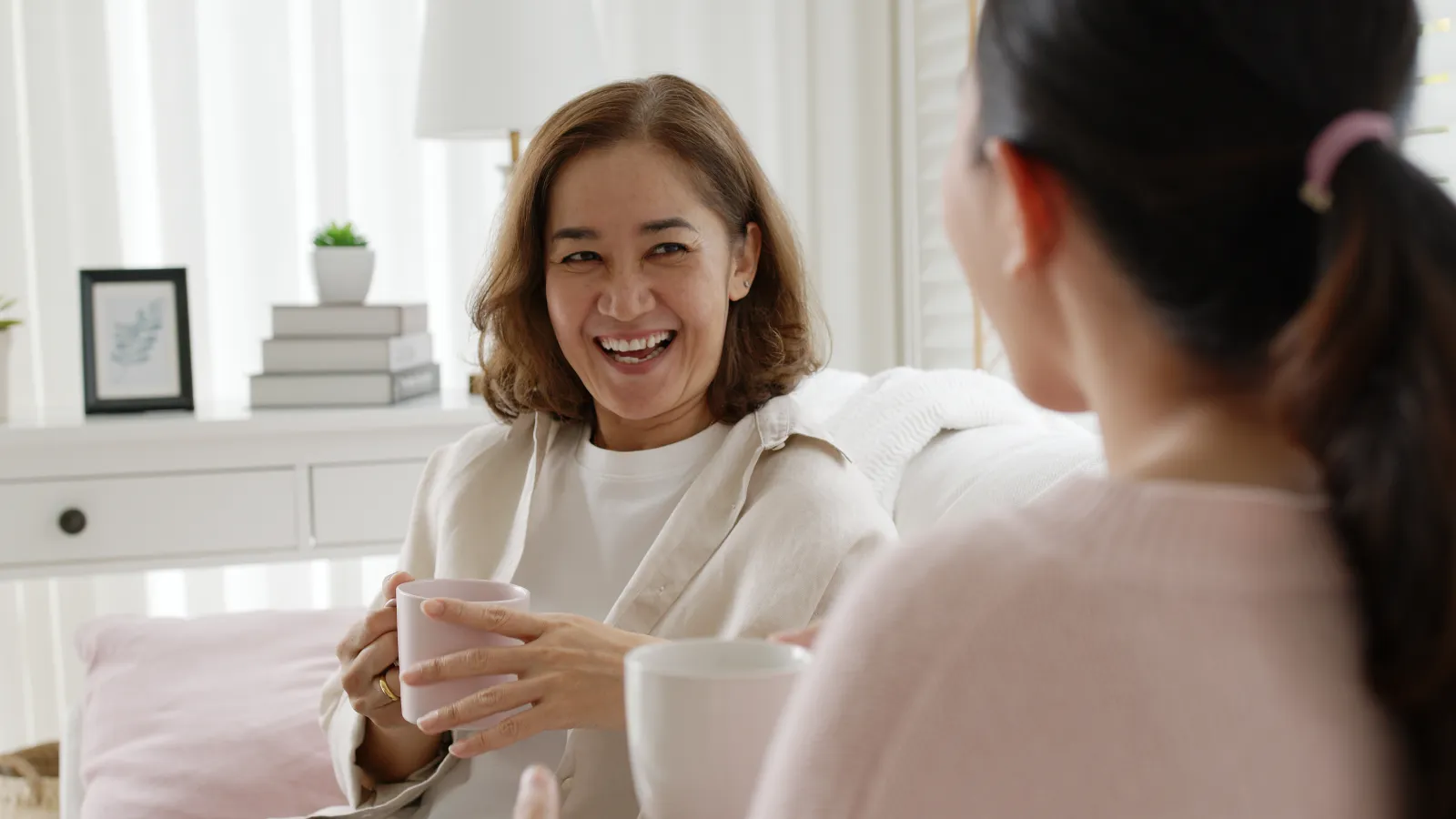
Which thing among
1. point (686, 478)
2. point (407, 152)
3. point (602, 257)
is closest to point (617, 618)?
point (686, 478)

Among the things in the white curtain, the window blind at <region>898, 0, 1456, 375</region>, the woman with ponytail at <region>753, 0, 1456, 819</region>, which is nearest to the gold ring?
the woman with ponytail at <region>753, 0, 1456, 819</region>

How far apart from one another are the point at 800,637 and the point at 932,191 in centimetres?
227

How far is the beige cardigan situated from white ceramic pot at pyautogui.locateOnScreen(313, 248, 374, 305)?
113 centimetres

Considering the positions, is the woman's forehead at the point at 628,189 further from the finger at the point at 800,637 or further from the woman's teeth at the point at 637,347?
the finger at the point at 800,637

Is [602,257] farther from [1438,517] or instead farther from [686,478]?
[1438,517]

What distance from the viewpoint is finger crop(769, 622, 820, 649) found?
0.68 meters

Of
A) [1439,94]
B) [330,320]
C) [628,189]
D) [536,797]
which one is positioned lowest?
[536,797]

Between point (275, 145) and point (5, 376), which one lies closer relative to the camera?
point (5, 376)

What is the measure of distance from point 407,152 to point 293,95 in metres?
0.24

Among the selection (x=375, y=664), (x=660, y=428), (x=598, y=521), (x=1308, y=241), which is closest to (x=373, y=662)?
(x=375, y=664)

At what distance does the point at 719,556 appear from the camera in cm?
120

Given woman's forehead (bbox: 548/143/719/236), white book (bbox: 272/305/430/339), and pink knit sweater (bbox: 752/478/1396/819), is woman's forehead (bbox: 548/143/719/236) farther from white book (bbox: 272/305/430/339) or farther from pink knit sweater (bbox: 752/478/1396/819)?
white book (bbox: 272/305/430/339)

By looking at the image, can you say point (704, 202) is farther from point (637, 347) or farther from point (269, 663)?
point (269, 663)

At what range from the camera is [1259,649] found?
1.46 ft
